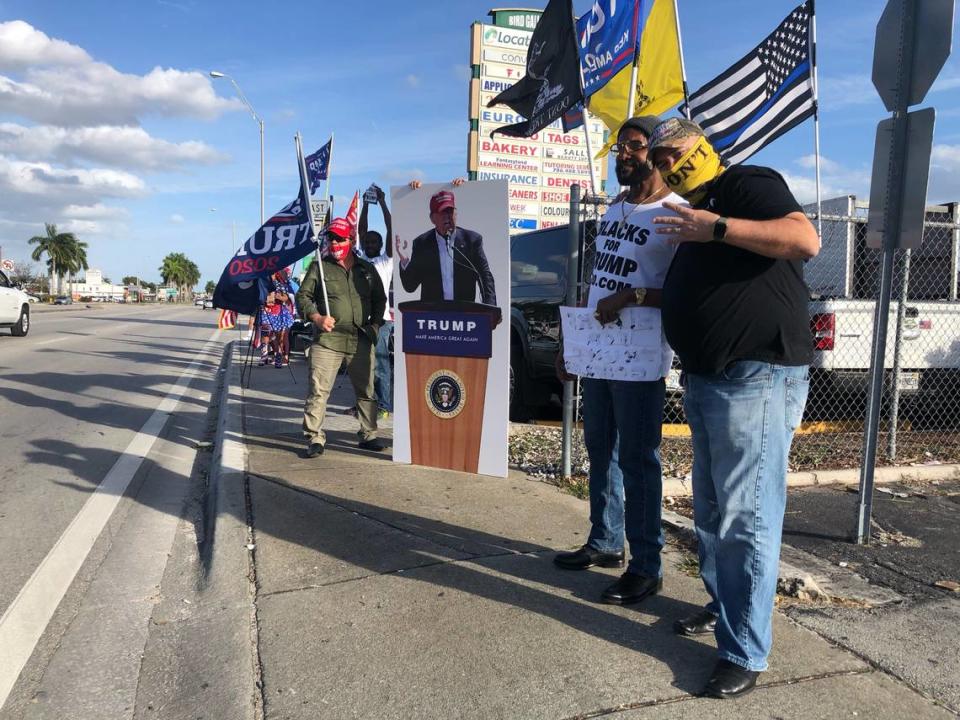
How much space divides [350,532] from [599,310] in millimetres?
1898

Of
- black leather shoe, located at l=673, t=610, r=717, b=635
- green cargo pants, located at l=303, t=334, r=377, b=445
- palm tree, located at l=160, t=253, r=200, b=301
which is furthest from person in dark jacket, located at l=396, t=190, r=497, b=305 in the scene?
palm tree, located at l=160, t=253, r=200, b=301

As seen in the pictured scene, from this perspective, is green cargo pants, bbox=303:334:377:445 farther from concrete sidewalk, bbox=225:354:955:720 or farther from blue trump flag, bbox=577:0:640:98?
blue trump flag, bbox=577:0:640:98

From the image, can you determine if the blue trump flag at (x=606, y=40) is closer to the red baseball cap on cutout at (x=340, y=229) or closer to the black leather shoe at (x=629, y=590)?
the red baseball cap on cutout at (x=340, y=229)

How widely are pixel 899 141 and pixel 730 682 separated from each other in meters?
2.96

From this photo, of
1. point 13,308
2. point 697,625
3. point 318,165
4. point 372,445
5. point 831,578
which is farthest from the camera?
point 13,308

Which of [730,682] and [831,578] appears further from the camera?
[831,578]

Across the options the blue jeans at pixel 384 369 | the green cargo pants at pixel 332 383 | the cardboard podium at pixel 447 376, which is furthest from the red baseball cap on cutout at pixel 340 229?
the blue jeans at pixel 384 369

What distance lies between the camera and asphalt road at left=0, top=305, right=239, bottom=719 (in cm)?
282

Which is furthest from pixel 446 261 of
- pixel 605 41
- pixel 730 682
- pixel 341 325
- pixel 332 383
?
pixel 730 682

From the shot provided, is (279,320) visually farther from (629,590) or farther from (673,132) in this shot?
(673,132)

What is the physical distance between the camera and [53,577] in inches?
147

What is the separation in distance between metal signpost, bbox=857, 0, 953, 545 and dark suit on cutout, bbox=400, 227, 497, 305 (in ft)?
7.63

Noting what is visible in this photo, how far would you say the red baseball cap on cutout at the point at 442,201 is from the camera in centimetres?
506

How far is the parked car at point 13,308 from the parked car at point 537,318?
1664cm
